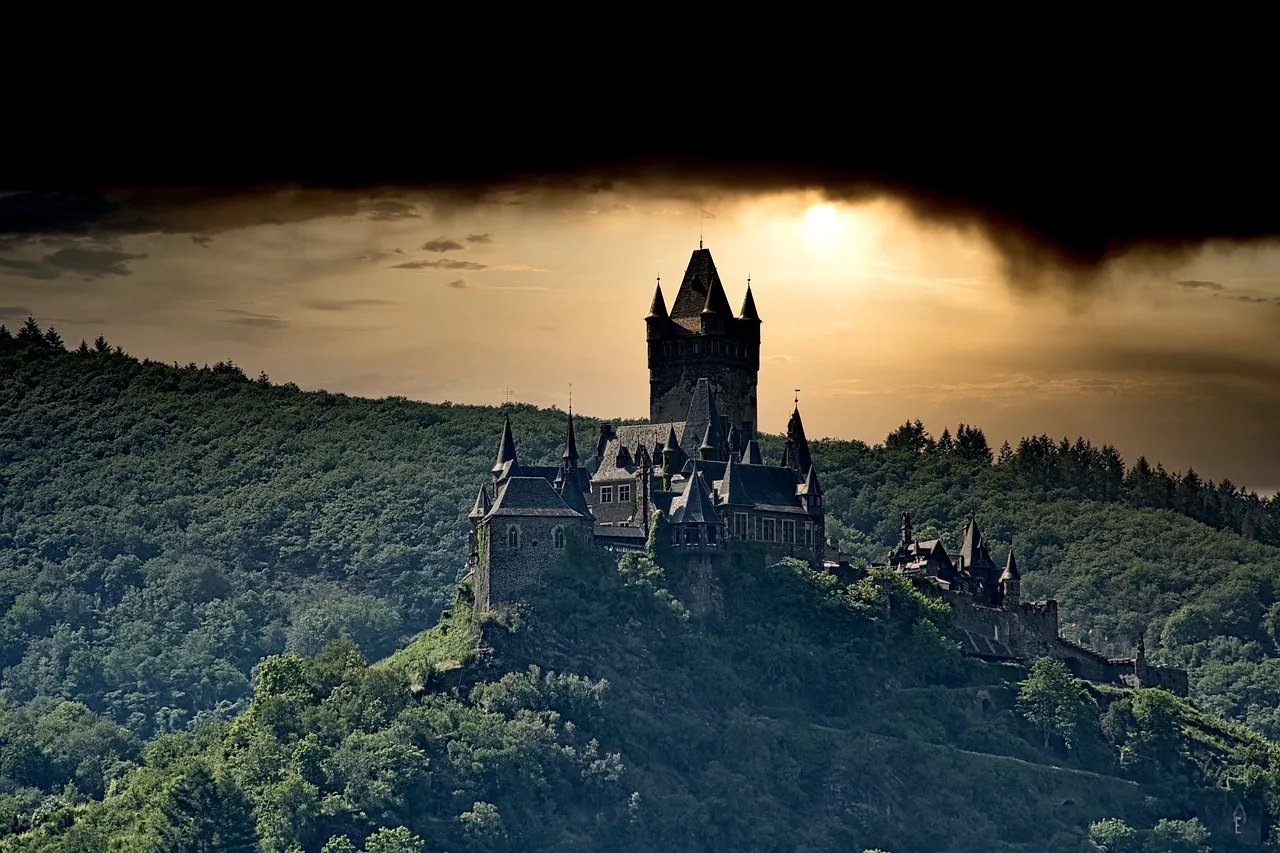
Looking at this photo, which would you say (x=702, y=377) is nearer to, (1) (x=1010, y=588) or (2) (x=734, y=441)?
(2) (x=734, y=441)

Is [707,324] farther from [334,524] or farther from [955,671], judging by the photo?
[334,524]

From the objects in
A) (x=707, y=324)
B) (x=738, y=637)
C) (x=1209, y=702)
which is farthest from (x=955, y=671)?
(x=1209, y=702)

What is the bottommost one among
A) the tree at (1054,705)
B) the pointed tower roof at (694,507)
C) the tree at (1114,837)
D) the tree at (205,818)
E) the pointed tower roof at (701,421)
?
the tree at (1114,837)

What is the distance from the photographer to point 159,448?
18700 cm

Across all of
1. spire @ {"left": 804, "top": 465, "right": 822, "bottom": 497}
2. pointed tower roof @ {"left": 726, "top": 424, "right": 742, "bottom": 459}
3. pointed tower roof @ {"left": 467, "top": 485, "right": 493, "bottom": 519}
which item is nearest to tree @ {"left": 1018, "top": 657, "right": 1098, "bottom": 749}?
spire @ {"left": 804, "top": 465, "right": 822, "bottom": 497}

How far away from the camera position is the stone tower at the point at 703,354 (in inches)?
5089

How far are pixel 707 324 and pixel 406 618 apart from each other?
39.3 metres

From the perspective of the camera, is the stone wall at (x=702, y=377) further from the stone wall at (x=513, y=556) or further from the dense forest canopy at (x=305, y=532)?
the dense forest canopy at (x=305, y=532)

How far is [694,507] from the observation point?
393 ft

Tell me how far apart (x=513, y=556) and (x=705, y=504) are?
8.97 m

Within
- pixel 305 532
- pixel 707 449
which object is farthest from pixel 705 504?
pixel 305 532

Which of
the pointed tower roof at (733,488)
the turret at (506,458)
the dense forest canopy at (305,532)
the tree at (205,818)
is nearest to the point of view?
the tree at (205,818)

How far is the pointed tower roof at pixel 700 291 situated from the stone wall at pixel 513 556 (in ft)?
59.3

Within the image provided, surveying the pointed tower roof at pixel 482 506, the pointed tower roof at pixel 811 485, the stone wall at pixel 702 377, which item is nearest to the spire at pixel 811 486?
the pointed tower roof at pixel 811 485
